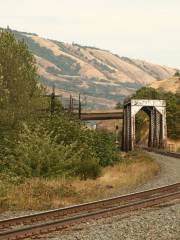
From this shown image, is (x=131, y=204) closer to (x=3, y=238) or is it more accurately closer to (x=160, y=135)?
(x=3, y=238)

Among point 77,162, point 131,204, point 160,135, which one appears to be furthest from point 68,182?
point 160,135

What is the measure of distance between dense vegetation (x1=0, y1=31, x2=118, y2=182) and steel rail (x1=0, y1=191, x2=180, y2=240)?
8.24 metres

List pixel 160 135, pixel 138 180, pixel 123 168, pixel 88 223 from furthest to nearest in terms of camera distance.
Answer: pixel 160 135 → pixel 123 168 → pixel 138 180 → pixel 88 223

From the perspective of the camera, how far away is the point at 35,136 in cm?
2566

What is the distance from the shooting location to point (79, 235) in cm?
1197

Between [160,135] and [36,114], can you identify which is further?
[160,135]

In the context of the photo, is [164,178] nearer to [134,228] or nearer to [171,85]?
[134,228]

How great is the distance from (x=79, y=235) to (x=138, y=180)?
13.2 meters

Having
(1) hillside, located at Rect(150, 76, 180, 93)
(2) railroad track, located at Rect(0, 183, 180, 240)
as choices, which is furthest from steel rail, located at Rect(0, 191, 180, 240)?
(1) hillside, located at Rect(150, 76, 180, 93)

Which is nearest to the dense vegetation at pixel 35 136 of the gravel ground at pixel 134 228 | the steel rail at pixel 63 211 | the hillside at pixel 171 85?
the steel rail at pixel 63 211

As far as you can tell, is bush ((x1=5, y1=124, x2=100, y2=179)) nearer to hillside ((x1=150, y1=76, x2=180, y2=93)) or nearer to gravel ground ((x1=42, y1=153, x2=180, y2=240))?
gravel ground ((x1=42, y1=153, x2=180, y2=240))

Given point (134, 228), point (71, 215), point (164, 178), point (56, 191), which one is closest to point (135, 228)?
point (134, 228)

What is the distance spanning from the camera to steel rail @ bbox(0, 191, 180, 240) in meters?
11.8

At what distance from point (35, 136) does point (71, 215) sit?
37.6 ft
